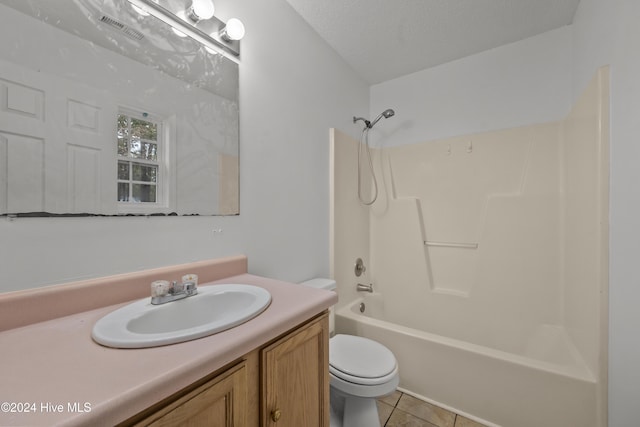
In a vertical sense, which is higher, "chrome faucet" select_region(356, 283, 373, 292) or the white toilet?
"chrome faucet" select_region(356, 283, 373, 292)

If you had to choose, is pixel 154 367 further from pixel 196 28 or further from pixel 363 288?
pixel 363 288

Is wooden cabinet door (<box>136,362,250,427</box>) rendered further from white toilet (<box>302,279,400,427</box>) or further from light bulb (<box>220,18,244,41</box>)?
light bulb (<box>220,18,244,41</box>)

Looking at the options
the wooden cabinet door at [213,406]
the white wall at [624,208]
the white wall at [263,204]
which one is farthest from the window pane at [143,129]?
the white wall at [624,208]

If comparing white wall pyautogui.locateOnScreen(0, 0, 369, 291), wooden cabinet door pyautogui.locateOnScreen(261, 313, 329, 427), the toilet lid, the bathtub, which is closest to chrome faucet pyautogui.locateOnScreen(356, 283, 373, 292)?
the bathtub

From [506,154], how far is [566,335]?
4.12ft

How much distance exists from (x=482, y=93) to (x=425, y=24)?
0.72 metres

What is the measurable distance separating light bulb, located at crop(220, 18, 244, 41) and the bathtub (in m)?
1.75

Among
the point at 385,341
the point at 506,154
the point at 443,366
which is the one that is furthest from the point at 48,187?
the point at 506,154

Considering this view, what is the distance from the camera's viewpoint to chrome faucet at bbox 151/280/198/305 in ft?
2.63

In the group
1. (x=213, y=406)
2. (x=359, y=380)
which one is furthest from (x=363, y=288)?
(x=213, y=406)

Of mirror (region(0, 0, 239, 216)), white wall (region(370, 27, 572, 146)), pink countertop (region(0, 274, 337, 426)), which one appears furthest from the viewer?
white wall (region(370, 27, 572, 146))

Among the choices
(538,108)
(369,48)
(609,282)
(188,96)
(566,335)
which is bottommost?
(566,335)

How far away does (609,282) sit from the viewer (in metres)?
1.09

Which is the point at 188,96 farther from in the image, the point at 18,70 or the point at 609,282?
the point at 609,282
